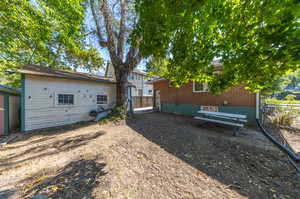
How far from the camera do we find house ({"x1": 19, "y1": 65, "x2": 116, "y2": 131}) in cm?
585

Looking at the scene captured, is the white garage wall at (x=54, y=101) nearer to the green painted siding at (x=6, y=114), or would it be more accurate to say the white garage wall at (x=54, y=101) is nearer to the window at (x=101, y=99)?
the window at (x=101, y=99)

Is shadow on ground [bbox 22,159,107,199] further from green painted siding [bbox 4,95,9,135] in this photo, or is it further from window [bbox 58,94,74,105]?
window [bbox 58,94,74,105]

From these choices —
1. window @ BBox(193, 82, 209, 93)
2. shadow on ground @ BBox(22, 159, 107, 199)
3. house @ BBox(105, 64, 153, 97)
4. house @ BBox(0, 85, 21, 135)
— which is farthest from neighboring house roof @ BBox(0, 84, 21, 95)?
house @ BBox(105, 64, 153, 97)

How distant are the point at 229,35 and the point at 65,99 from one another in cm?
888

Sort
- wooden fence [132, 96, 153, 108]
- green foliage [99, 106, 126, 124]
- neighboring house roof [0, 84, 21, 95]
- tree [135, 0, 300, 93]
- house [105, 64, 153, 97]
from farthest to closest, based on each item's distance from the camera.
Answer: house [105, 64, 153, 97] < wooden fence [132, 96, 153, 108] < green foliage [99, 106, 126, 124] < neighboring house roof [0, 84, 21, 95] < tree [135, 0, 300, 93]

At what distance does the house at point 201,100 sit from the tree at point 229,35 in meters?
4.45

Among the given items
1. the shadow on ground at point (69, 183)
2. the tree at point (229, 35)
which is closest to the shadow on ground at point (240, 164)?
the tree at point (229, 35)

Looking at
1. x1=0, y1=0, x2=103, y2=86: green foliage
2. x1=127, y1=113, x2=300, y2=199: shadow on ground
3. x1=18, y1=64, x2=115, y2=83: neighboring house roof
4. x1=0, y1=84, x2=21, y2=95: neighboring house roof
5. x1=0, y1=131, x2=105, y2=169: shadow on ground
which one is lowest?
x1=0, y1=131, x2=105, y2=169: shadow on ground

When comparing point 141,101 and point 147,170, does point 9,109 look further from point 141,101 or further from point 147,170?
point 141,101

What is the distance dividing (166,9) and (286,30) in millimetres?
2145

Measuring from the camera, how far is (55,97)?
265 inches

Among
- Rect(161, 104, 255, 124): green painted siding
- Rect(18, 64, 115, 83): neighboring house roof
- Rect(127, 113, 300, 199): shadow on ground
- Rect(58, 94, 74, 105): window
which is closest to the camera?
Rect(127, 113, 300, 199): shadow on ground

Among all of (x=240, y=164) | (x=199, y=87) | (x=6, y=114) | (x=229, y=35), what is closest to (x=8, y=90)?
(x=6, y=114)

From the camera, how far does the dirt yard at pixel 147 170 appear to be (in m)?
1.97
